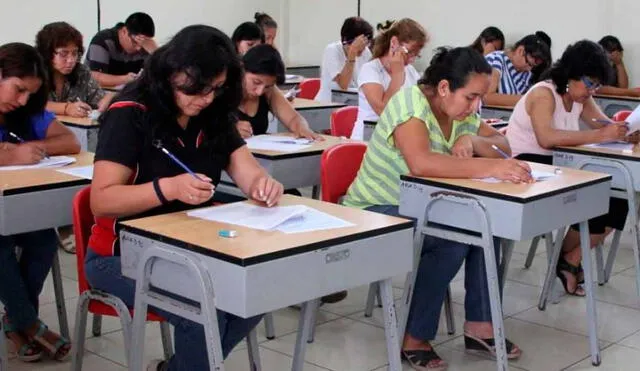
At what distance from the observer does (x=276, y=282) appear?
1.97m

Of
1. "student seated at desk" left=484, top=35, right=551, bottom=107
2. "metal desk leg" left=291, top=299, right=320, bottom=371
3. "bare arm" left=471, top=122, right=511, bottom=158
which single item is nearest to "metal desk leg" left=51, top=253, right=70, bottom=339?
"metal desk leg" left=291, top=299, right=320, bottom=371

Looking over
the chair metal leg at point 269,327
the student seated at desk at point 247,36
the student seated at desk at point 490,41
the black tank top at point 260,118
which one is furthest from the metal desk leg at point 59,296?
the student seated at desk at point 490,41

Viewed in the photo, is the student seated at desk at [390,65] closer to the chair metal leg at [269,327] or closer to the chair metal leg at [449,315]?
the chair metal leg at [449,315]

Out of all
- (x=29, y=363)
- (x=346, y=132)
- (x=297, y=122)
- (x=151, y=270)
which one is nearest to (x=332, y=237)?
(x=151, y=270)

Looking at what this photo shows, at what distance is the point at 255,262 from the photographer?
→ 191 cm

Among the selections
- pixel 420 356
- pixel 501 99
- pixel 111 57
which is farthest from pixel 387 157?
pixel 111 57

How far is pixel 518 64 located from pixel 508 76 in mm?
123

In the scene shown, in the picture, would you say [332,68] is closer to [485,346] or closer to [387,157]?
[387,157]

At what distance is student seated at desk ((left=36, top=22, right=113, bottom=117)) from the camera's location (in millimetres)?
4262

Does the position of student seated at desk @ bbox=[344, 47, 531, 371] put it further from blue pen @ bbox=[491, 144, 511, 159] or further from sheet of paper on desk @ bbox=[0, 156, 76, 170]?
sheet of paper on desk @ bbox=[0, 156, 76, 170]

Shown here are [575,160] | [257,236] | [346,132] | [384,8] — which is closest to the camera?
[257,236]

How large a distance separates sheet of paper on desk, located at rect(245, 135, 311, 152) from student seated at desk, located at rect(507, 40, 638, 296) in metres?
1.00

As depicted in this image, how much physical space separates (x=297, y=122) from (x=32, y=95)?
127cm

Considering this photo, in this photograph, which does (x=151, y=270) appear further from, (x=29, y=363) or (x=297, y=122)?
(x=297, y=122)
